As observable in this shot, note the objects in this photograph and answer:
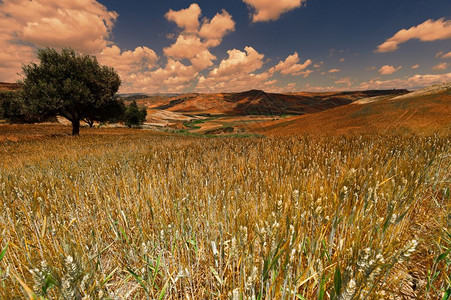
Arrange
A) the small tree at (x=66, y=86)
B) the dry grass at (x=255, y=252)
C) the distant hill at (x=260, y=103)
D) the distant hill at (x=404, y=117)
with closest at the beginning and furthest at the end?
the dry grass at (x=255, y=252)
the distant hill at (x=404, y=117)
the small tree at (x=66, y=86)
the distant hill at (x=260, y=103)

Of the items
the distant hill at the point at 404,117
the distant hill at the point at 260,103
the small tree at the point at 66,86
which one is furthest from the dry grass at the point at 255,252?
the distant hill at the point at 260,103

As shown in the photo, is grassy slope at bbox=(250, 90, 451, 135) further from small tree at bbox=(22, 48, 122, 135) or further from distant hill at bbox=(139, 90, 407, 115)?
distant hill at bbox=(139, 90, 407, 115)

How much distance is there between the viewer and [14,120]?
1654 inches

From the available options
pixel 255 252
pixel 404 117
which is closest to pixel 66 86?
pixel 255 252

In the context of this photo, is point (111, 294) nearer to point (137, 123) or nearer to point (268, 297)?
point (268, 297)

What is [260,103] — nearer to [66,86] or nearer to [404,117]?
[66,86]

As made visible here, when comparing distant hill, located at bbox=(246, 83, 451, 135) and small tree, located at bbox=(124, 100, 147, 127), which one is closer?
distant hill, located at bbox=(246, 83, 451, 135)

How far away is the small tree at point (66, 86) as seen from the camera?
18734 millimetres

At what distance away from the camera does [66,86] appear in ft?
62.1

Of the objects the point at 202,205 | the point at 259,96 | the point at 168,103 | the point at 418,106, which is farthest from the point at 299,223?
the point at 168,103

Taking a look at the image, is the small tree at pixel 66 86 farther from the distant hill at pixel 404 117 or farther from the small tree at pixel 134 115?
the small tree at pixel 134 115

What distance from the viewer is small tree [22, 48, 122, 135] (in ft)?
61.5

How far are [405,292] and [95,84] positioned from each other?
2743cm

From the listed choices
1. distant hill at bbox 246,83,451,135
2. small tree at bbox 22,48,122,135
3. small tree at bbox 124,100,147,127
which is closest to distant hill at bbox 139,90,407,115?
small tree at bbox 124,100,147,127
